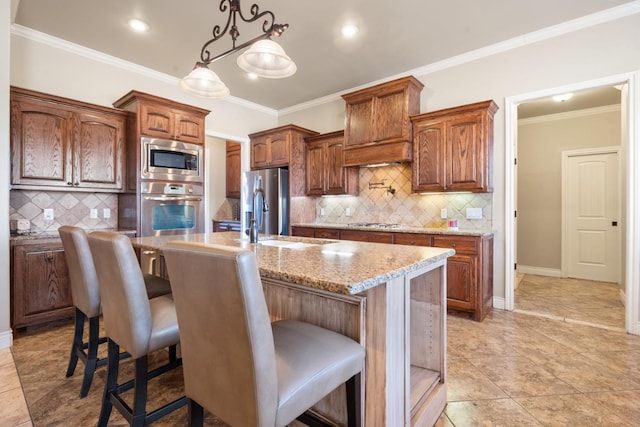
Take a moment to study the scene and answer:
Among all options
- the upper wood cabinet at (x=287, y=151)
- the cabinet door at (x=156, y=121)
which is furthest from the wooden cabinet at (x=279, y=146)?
the cabinet door at (x=156, y=121)

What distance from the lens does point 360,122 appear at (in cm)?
405

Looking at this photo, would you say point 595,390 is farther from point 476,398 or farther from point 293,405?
point 293,405

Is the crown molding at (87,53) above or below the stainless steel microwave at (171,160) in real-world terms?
above

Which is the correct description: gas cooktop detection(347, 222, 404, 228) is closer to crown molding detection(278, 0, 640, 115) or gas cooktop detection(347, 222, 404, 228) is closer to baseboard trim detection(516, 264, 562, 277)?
crown molding detection(278, 0, 640, 115)

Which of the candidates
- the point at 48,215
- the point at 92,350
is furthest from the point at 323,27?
the point at 48,215

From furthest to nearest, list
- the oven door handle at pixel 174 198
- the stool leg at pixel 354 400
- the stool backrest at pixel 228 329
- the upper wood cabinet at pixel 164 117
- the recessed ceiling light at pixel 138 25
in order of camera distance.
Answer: the oven door handle at pixel 174 198 < the upper wood cabinet at pixel 164 117 < the recessed ceiling light at pixel 138 25 < the stool leg at pixel 354 400 < the stool backrest at pixel 228 329

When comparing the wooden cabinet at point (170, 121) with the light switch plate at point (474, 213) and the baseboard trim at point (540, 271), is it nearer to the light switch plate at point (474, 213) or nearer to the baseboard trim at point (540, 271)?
the light switch plate at point (474, 213)

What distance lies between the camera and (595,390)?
6.35ft

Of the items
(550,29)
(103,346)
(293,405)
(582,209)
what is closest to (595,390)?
(293,405)

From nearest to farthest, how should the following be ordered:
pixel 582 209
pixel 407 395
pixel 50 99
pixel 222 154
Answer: pixel 407 395, pixel 50 99, pixel 582 209, pixel 222 154

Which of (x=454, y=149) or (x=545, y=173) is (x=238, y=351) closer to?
(x=454, y=149)

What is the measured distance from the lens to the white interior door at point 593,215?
4.82m

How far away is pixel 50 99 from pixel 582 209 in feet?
23.5

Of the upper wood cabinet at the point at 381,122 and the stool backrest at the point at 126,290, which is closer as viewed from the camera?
the stool backrest at the point at 126,290
